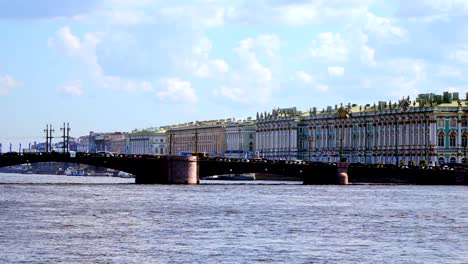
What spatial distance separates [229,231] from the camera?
53.9 meters

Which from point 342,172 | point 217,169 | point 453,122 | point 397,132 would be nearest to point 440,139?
point 453,122

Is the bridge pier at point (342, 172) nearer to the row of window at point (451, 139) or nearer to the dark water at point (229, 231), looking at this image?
the row of window at point (451, 139)

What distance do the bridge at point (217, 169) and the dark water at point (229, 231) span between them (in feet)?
111

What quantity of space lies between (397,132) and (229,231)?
119637mm

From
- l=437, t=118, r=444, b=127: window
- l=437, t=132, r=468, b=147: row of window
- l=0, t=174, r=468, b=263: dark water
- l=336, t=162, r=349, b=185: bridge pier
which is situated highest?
l=437, t=118, r=444, b=127: window

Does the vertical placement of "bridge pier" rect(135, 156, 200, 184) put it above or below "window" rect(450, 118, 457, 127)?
below

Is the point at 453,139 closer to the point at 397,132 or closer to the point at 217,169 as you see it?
the point at 397,132

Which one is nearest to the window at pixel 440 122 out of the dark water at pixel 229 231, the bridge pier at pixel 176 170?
the bridge pier at pixel 176 170

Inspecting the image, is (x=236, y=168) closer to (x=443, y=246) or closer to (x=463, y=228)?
(x=463, y=228)

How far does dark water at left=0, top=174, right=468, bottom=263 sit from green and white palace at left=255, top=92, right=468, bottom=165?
266 feet

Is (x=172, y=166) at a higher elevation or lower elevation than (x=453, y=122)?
lower

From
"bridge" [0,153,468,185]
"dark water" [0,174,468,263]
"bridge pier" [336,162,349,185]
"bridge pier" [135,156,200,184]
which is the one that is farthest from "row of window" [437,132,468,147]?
"dark water" [0,174,468,263]

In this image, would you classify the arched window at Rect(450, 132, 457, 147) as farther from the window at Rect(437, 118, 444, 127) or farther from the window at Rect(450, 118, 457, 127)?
the window at Rect(437, 118, 444, 127)

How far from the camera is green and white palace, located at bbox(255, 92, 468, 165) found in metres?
163
